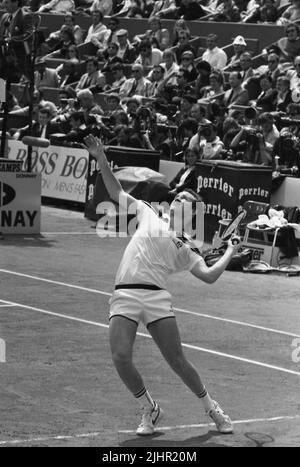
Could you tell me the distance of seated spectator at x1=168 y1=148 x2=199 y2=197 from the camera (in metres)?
21.1

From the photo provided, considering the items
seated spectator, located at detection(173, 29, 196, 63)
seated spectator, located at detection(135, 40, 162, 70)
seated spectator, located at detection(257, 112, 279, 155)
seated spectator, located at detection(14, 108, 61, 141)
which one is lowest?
seated spectator, located at detection(14, 108, 61, 141)

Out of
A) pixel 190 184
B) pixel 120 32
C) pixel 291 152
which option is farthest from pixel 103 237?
pixel 120 32

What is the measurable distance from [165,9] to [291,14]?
5.08 meters

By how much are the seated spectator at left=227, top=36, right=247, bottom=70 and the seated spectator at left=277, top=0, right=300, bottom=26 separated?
1.11 metres

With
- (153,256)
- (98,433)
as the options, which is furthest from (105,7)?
(98,433)

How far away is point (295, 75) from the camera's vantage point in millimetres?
23250

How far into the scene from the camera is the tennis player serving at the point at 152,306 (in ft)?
29.2

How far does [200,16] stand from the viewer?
30.1 m

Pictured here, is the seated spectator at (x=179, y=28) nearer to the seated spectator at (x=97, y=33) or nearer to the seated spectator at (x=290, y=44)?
the seated spectator at (x=97, y=33)

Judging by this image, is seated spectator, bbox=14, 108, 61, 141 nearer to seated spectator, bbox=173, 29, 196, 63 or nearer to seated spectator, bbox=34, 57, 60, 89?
seated spectator, bbox=173, 29, 196, 63

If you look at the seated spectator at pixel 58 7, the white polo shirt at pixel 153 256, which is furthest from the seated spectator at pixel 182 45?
the white polo shirt at pixel 153 256

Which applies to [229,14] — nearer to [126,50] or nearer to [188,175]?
[126,50]

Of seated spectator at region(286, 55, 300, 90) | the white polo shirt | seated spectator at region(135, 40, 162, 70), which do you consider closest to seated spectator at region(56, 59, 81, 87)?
seated spectator at region(135, 40, 162, 70)

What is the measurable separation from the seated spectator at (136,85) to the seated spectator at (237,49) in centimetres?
201
